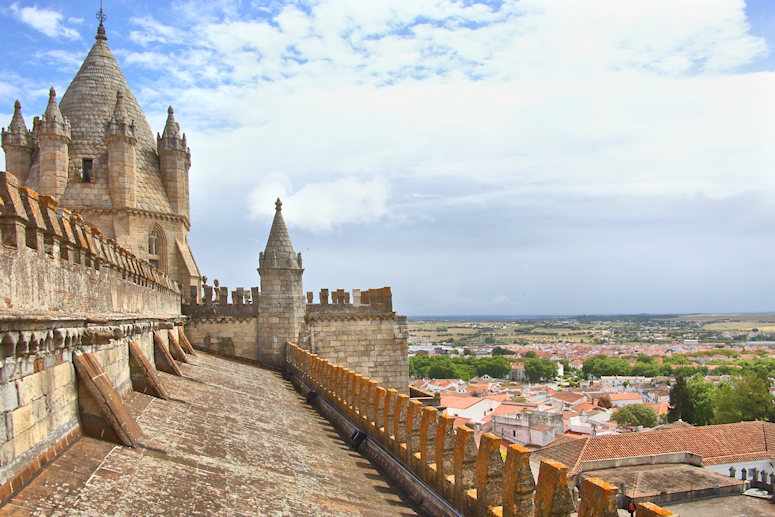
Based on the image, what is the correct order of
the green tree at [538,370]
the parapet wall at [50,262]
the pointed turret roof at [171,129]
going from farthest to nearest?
the green tree at [538,370] < the pointed turret roof at [171,129] < the parapet wall at [50,262]

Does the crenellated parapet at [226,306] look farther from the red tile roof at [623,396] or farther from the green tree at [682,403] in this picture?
the red tile roof at [623,396]

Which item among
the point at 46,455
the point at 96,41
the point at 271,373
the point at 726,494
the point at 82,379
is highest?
the point at 96,41

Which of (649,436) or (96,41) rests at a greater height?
(96,41)

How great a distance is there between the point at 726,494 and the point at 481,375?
4872 inches

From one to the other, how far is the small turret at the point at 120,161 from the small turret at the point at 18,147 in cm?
315

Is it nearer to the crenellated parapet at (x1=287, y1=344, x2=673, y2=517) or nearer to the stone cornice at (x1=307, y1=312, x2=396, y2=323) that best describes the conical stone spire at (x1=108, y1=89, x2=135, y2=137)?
the stone cornice at (x1=307, y1=312, x2=396, y2=323)

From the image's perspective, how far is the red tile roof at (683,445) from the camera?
36031mm

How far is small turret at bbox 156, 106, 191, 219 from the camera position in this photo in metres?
28.1

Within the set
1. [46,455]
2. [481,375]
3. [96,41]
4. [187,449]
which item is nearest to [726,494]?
[187,449]

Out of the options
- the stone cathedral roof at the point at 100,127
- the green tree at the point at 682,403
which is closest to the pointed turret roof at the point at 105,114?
the stone cathedral roof at the point at 100,127

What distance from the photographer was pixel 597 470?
110 ft

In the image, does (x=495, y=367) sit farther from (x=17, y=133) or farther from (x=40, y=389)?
(x=40, y=389)

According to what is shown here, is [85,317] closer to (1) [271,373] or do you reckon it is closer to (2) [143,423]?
(2) [143,423]

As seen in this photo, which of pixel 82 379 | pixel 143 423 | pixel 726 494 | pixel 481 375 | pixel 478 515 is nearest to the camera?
pixel 82 379
